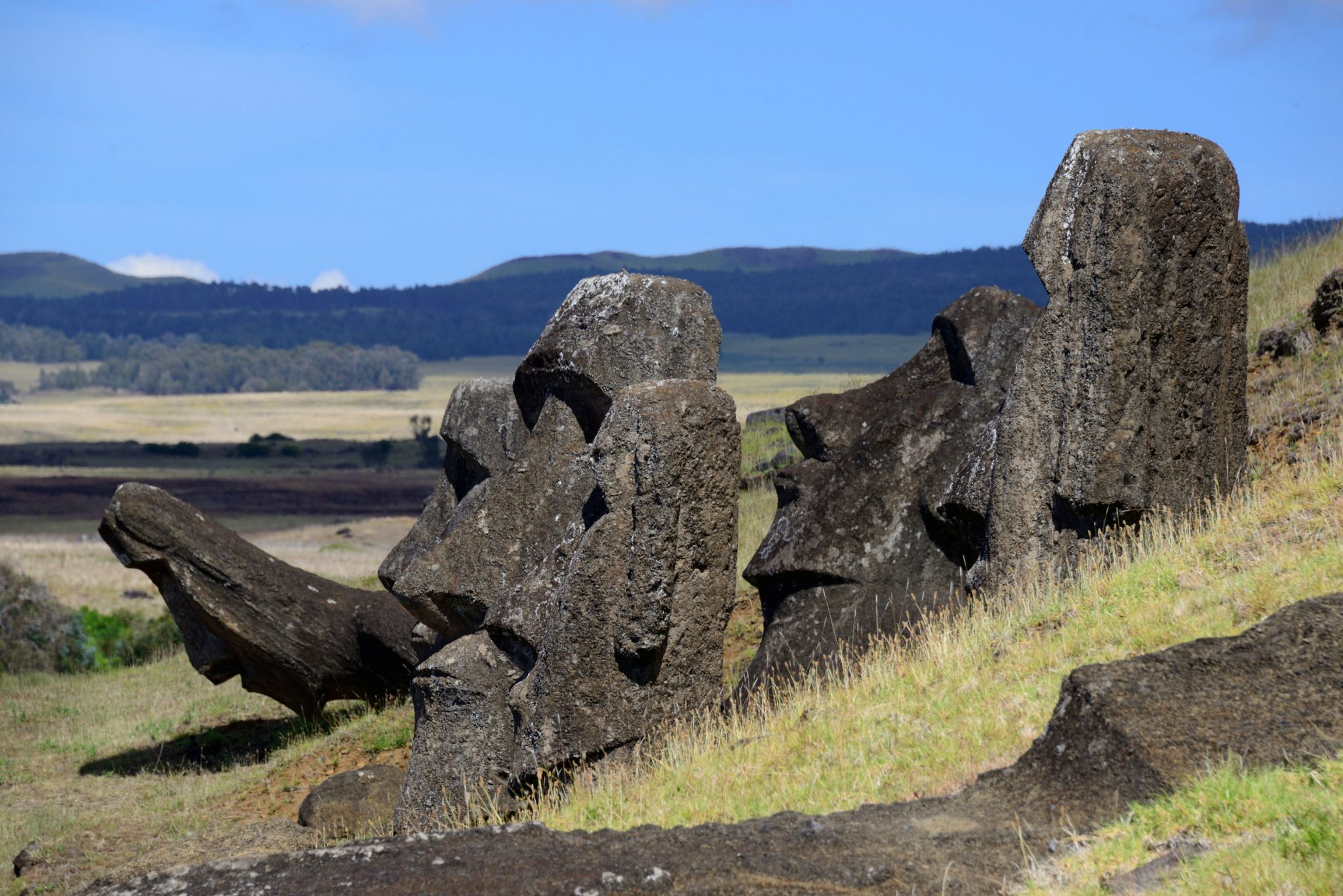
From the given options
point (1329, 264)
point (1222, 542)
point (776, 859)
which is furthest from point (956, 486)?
point (1329, 264)

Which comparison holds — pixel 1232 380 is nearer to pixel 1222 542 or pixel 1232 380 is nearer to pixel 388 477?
pixel 1222 542

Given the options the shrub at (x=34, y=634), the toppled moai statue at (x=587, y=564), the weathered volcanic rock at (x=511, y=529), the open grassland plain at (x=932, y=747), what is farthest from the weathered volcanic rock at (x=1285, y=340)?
the shrub at (x=34, y=634)

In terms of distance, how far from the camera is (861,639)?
11.4m

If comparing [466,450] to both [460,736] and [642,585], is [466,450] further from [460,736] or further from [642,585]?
[642,585]

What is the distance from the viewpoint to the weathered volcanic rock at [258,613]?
15.7 m

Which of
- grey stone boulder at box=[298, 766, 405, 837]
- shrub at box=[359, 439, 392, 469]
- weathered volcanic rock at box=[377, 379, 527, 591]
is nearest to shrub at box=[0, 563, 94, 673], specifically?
weathered volcanic rock at box=[377, 379, 527, 591]

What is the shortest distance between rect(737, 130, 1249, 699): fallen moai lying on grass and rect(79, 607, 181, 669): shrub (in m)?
16.8

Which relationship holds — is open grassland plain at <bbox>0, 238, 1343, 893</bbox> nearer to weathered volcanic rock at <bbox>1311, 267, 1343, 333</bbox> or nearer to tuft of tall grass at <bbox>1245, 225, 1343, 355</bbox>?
weathered volcanic rock at <bbox>1311, 267, 1343, 333</bbox>

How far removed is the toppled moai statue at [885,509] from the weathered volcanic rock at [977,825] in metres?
4.20

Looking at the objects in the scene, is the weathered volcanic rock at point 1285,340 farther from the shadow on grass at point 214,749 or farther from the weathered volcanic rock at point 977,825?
the shadow on grass at point 214,749

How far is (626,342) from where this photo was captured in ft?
39.7

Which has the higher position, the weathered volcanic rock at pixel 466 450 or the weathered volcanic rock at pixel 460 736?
the weathered volcanic rock at pixel 466 450

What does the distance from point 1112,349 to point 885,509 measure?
236 cm

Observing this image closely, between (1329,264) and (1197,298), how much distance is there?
11969 mm
